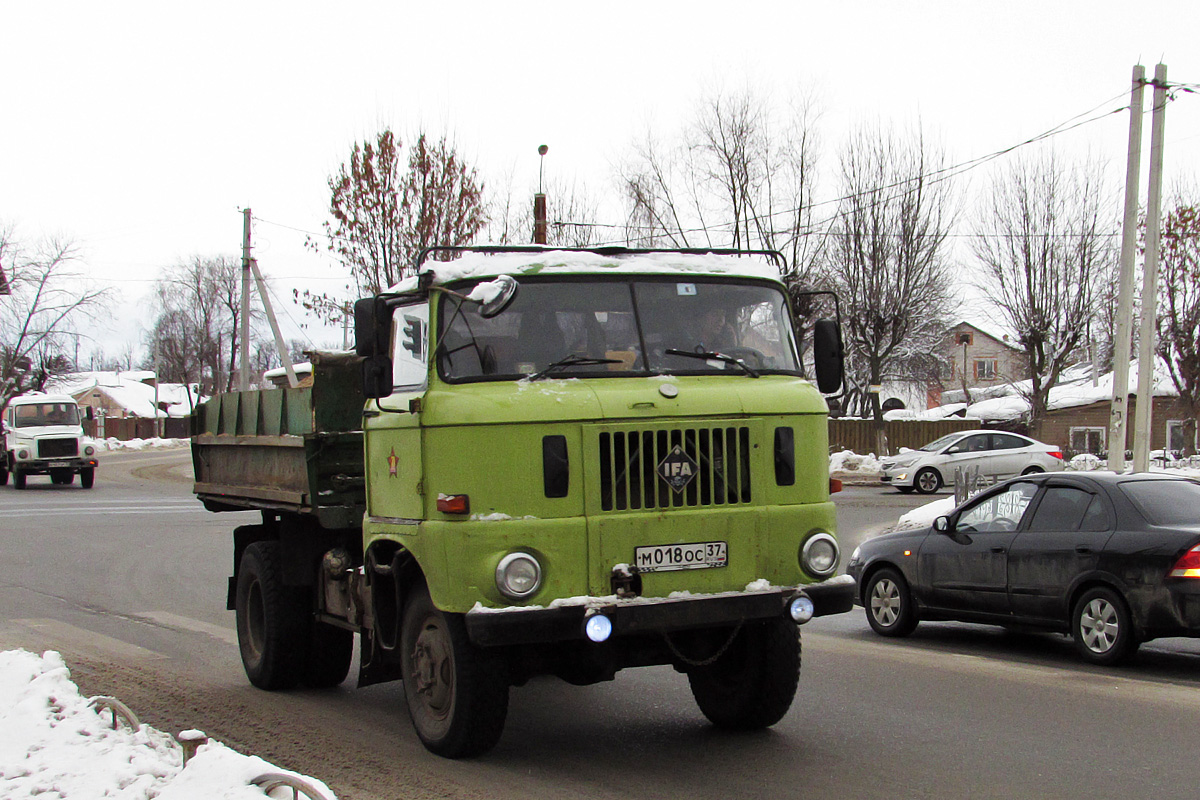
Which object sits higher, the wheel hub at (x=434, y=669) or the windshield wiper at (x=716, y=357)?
the windshield wiper at (x=716, y=357)

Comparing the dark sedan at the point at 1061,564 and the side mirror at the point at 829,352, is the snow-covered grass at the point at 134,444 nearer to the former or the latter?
the dark sedan at the point at 1061,564

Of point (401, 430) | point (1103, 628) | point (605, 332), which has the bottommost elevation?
point (1103, 628)

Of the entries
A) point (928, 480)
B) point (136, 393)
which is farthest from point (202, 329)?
point (928, 480)

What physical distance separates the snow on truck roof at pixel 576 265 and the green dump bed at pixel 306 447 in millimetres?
1386

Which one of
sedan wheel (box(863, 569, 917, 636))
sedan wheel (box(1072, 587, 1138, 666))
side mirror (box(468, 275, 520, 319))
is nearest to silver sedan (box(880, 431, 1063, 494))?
sedan wheel (box(863, 569, 917, 636))

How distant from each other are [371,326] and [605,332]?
3.96 feet

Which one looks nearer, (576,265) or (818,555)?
(818,555)

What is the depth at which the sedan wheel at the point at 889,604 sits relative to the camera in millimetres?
10180

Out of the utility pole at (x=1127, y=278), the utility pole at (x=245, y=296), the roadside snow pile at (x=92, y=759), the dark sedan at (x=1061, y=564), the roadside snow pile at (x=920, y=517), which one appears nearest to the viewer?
the roadside snow pile at (x=92, y=759)

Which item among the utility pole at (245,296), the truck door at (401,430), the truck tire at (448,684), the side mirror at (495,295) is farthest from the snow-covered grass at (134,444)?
the side mirror at (495,295)

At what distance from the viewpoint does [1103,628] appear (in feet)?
27.7

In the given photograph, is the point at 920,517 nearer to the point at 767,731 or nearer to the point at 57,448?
the point at 767,731

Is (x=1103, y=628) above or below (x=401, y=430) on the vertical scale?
below

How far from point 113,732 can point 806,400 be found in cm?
364
